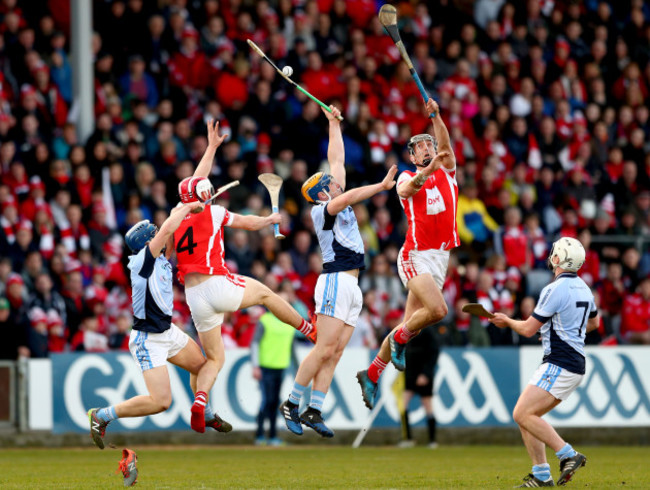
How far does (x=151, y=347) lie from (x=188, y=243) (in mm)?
1201

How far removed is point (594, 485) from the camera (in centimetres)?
1387

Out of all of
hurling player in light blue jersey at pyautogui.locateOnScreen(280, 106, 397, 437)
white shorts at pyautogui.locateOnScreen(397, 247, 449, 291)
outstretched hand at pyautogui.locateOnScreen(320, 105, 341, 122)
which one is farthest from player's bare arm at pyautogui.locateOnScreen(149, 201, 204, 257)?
white shorts at pyautogui.locateOnScreen(397, 247, 449, 291)

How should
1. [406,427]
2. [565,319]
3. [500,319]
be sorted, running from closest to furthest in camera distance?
1. [500,319]
2. [565,319]
3. [406,427]

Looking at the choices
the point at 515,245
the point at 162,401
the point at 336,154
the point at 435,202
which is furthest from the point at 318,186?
A: the point at 515,245

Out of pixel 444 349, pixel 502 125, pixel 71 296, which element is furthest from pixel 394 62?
pixel 71 296

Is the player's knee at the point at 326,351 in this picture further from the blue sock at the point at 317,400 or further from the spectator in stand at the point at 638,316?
the spectator in stand at the point at 638,316

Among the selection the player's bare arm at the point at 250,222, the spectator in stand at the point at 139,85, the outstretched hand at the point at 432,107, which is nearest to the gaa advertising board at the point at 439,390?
the spectator in stand at the point at 139,85

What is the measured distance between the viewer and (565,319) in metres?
13.4

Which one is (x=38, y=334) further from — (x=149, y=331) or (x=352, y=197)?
(x=352, y=197)

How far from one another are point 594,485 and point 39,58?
12.7 metres

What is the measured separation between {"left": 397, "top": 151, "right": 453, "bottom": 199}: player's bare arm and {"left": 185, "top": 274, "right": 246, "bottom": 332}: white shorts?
2.09 meters

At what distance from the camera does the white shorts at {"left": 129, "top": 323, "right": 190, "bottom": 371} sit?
14.0 metres

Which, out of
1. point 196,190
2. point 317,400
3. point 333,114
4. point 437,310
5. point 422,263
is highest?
point 333,114

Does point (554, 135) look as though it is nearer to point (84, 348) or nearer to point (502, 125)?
point (502, 125)
